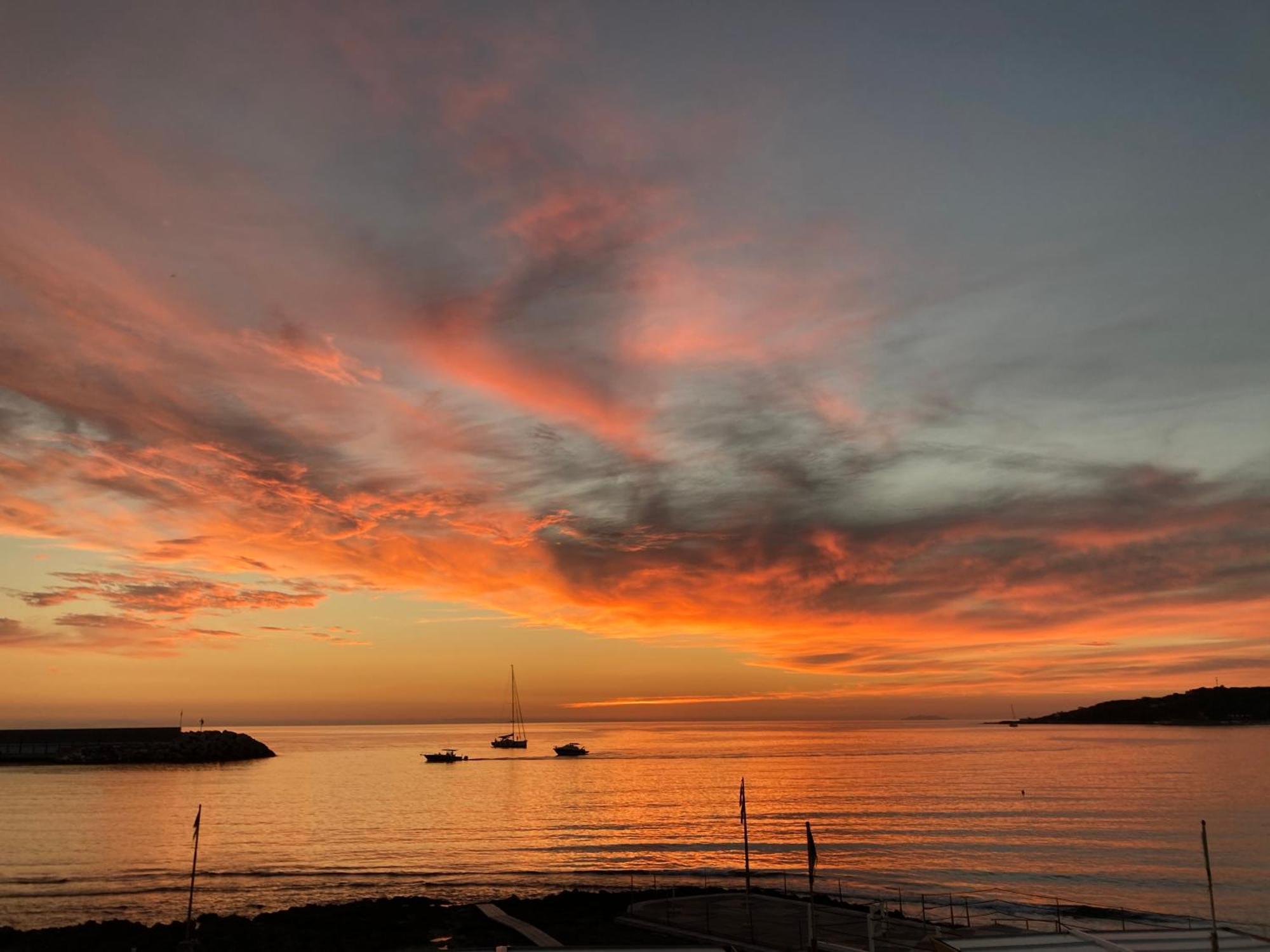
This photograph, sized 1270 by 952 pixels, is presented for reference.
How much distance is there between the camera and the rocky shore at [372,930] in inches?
1688

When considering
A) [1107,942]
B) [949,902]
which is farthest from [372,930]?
[949,902]

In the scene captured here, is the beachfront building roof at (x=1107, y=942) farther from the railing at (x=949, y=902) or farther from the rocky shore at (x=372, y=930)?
the railing at (x=949, y=902)

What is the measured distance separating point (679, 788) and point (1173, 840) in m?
87.4

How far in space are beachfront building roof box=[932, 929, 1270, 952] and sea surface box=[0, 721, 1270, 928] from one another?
35.9m

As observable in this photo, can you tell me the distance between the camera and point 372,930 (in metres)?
46.7

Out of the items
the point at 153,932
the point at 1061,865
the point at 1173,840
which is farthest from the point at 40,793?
the point at 1173,840

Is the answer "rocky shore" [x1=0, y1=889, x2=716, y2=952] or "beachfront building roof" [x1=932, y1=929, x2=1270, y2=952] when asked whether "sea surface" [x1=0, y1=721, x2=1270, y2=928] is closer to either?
"rocky shore" [x1=0, y1=889, x2=716, y2=952]

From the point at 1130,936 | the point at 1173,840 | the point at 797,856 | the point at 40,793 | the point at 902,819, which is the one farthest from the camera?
the point at 40,793

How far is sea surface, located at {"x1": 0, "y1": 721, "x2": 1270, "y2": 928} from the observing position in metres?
67.1

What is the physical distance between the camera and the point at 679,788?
158750 mm

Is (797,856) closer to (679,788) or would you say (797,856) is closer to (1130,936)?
(1130,936)

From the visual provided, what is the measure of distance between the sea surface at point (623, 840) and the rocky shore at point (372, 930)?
12.7 metres

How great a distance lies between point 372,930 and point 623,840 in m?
54.0

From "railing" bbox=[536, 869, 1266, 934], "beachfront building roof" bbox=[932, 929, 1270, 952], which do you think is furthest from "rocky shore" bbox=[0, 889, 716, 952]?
"beachfront building roof" bbox=[932, 929, 1270, 952]
